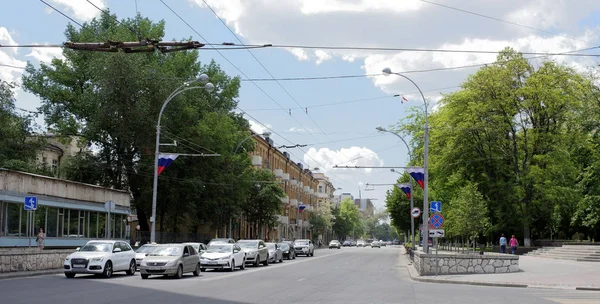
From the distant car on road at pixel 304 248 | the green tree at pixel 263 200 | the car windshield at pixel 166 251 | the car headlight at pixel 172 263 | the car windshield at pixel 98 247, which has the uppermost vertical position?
the green tree at pixel 263 200

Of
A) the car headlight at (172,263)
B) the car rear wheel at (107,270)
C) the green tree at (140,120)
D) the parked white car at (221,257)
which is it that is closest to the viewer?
the car rear wheel at (107,270)

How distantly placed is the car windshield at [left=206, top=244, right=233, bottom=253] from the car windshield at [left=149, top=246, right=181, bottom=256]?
243 inches

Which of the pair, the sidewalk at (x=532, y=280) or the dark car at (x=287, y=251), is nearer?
the sidewalk at (x=532, y=280)

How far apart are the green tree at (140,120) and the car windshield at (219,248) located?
15.8 meters

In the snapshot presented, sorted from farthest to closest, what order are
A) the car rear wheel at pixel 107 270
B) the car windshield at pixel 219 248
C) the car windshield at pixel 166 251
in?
the car windshield at pixel 219 248 < the car windshield at pixel 166 251 < the car rear wheel at pixel 107 270

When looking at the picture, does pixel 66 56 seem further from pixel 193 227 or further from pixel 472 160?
pixel 472 160

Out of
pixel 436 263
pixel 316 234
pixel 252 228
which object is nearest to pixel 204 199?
pixel 436 263

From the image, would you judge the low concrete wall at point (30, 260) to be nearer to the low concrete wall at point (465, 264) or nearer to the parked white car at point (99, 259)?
the parked white car at point (99, 259)

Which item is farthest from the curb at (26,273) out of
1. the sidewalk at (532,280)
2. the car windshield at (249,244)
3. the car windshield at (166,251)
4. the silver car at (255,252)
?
the sidewalk at (532,280)

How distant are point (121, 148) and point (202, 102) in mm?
7249

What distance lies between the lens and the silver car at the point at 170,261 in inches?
987

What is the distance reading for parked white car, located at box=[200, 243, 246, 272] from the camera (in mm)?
31844

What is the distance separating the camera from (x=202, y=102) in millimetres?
53250

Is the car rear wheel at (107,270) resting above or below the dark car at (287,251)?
above
